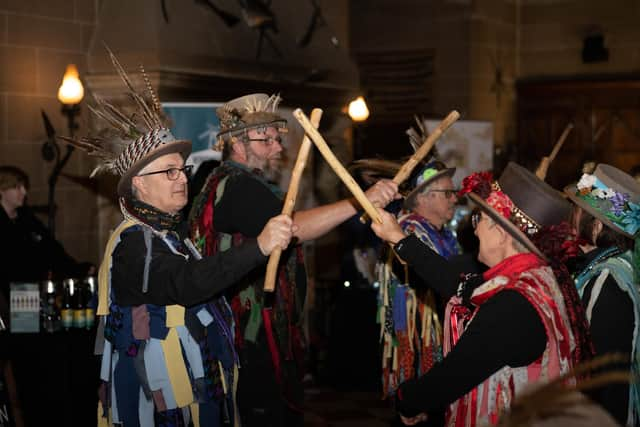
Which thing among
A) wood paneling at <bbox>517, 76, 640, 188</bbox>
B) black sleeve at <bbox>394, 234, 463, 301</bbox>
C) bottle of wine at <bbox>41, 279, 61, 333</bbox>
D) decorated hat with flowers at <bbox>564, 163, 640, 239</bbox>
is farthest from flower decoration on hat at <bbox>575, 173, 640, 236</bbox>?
wood paneling at <bbox>517, 76, 640, 188</bbox>

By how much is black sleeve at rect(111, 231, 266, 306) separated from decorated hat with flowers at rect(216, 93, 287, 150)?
954 mm

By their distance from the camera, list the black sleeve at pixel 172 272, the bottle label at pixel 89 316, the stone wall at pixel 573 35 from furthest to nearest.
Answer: the stone wall at pixel 573 35
the bottle label at pixel 89 316
the black sleeve at pixel 172 272

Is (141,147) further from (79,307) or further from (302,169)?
(79,307)

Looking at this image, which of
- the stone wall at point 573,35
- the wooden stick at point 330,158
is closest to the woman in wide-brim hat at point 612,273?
the wooden stick at point 330,158

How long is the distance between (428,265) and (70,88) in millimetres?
3734

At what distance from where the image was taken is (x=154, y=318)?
328cm

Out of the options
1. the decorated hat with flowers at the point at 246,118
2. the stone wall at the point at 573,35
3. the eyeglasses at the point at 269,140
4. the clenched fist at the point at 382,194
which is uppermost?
the stone wall at the point at 573,35

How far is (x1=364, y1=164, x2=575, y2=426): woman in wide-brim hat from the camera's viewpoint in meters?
2.74

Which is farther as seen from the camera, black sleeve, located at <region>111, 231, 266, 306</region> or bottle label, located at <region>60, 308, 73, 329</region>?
bottle label, located at <region>60, 308, 73, 329</region>

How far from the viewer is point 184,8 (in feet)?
23.3

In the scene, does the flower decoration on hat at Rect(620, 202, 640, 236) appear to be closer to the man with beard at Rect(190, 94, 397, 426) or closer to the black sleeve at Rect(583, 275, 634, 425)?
the black sleeve at Rect(583, 275, 634, 425)

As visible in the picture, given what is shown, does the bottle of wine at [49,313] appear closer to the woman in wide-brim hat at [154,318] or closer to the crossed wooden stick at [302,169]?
the woman in wide-brim hat at [154,318]

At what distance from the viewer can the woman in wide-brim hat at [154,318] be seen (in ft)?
10.7

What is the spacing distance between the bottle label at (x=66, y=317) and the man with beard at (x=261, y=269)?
4.38 ft
